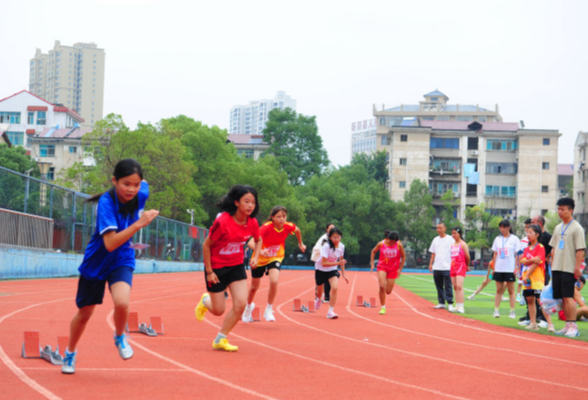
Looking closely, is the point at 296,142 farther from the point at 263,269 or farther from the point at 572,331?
the point at 572,331

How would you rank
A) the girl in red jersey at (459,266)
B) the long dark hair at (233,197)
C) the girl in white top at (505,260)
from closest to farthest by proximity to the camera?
the long dark hair at (233,197), the girl in white top at (505,260), the girl in red jersey at (459,266)

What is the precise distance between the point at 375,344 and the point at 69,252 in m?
18.3

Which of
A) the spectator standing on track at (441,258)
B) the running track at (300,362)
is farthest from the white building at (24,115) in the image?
the running track at (300,362)

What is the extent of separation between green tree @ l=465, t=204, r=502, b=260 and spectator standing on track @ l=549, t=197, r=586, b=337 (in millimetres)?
69657

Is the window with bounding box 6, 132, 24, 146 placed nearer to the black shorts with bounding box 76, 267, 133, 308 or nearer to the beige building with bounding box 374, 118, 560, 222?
the beige building with bounding box 374, 118, 560, 222

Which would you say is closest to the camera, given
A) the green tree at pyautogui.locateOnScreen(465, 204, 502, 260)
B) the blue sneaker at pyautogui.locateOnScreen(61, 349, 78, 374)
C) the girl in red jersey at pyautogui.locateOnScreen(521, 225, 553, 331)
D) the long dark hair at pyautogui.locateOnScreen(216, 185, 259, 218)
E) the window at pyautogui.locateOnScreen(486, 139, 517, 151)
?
the blue sneaker at pyautogui.locateOnScreen(61, 349, 78, 374)

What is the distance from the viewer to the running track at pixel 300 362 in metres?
6.16

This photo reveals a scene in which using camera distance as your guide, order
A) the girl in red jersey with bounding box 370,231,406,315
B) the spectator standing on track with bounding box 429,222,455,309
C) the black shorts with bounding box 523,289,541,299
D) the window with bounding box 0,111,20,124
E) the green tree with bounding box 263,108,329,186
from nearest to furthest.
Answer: the black shorts with bounding box 523,289,541,299 → the girl in red jersey with bounding box 370,231,406,315 → the spectator standing on track with bounding box 429,222,455,309 → the green tree with bounding box 263,108,329,186 → the window with bounding box 0,111,20,124

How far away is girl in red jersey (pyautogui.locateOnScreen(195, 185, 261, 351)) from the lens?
8.38 meters

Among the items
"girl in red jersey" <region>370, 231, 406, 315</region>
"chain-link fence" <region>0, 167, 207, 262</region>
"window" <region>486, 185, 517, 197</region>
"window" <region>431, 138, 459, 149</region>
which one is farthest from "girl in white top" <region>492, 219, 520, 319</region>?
"window" <region>431, 138, 459, 149</region>

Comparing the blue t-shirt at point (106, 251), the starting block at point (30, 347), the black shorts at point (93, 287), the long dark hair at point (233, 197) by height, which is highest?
the long dark hair at point (233, 197)

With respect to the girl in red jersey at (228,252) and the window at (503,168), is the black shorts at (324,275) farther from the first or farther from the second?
the window at (503,168)

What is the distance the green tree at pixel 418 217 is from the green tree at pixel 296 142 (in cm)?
1330

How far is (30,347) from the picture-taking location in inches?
288
